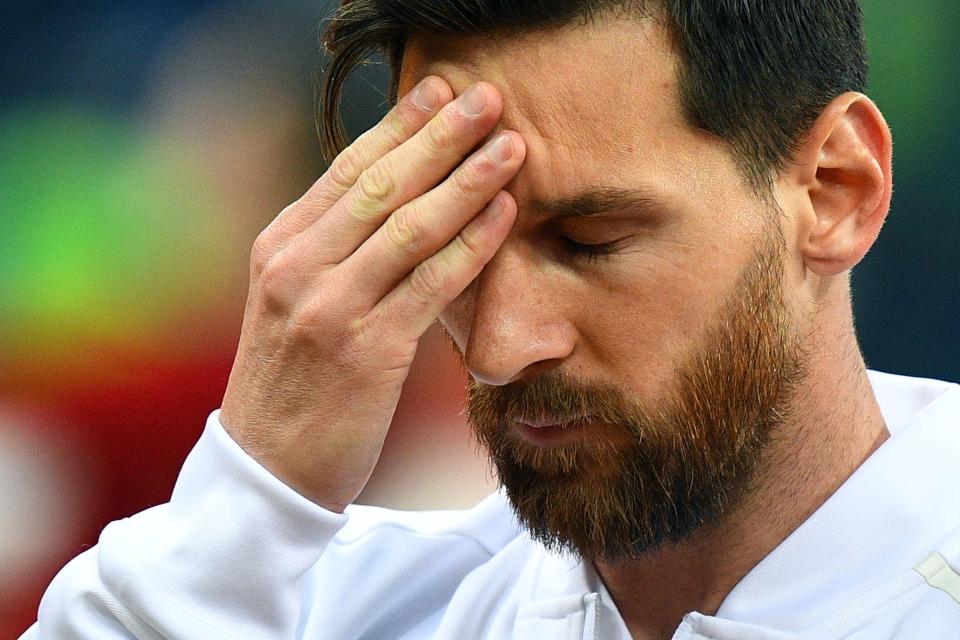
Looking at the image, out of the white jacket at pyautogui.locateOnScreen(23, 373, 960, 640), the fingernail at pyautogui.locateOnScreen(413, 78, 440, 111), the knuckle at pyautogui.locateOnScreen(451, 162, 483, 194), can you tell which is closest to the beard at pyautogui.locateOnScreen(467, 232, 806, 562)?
the white jacket at pyautogui.locateOnScreen(23, 373, 960, 640)

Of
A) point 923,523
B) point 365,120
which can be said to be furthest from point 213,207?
point 923,523

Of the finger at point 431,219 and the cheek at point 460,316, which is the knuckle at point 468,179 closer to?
the finger at point 431,219

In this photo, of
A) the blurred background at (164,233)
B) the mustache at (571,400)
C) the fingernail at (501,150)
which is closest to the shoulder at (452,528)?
the mustache at (571,400)

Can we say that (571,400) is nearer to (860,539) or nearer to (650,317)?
(650,317)

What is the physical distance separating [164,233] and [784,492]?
232cm

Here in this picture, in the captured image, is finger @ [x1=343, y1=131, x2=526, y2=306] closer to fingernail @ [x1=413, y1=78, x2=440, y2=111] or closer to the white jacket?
fingernail @ [x1=413, y1=78, x2=440, y2=111]

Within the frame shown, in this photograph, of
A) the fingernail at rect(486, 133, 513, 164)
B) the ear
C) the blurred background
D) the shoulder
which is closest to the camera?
the fingernail at rect(486, 133, 513, 164)

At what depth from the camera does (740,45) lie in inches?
55.1

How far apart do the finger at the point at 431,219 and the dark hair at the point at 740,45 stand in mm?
147

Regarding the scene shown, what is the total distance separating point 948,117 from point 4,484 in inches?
101

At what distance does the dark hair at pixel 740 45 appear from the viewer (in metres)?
1.37

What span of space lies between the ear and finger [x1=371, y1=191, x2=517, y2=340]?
358 mm

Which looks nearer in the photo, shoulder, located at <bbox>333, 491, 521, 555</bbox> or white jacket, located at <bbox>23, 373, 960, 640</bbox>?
white jacket, located at <bbox>23, 373, 960, 640</bbox>

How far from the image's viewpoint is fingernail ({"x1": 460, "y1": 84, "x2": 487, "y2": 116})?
4.44 ft
